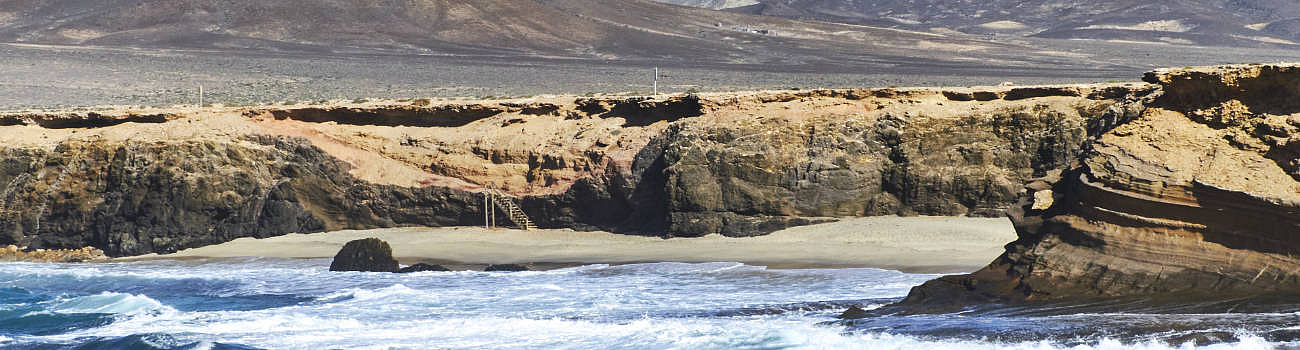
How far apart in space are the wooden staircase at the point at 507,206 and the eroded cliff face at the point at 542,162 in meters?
0.15

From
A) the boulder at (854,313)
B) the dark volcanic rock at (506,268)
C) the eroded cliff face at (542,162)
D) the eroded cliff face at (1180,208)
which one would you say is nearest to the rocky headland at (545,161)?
the eroded cliff face at (542,162)

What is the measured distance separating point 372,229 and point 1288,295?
16.5 m

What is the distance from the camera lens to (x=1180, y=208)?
37.1 feet

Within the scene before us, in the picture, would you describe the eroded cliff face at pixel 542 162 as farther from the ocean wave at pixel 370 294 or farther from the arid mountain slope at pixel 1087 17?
the arid mountain slope at pixel 1087 17

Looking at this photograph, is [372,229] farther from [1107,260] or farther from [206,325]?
[1107,260]

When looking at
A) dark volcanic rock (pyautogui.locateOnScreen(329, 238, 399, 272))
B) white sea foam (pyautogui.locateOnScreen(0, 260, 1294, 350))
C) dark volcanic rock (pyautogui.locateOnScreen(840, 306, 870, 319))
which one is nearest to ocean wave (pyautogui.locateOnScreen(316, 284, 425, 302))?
white sea foam (pyautogui.locateOnScreen(0, 260, 1294, 350))

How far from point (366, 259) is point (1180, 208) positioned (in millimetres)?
12932

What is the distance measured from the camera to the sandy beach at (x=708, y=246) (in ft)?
64.6

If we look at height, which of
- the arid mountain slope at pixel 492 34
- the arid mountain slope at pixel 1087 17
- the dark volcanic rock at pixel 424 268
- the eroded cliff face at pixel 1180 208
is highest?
the eroded cliff face at pixel 1180 208

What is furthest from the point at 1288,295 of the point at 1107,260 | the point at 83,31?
the point at 83,31

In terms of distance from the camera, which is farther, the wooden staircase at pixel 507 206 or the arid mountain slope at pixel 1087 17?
the arid mountain slope at pixel 1087 17

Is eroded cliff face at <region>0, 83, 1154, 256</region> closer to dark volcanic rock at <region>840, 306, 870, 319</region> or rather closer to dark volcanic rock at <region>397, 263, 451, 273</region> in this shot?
dark volcanic rock at <region>397, 263, 451, 273</region>

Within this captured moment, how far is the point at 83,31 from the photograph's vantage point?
10131 cm

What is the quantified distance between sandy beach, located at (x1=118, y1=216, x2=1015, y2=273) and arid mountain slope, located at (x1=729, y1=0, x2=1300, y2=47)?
114 meters
